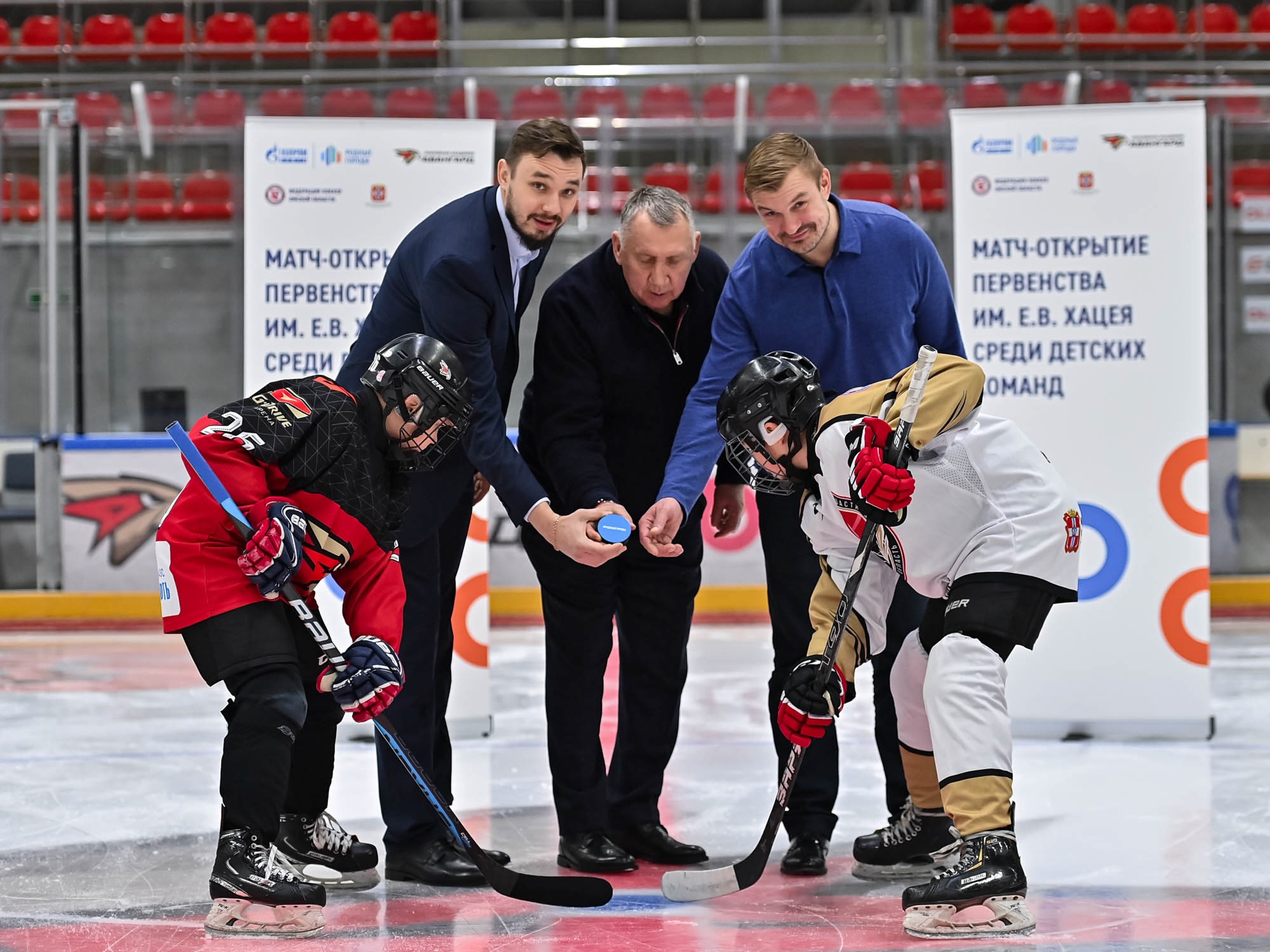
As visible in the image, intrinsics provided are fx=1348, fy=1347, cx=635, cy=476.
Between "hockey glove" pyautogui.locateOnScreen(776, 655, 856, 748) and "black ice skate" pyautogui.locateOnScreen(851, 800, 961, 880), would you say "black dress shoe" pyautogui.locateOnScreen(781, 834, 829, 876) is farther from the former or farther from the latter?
"hockey glove" pyautogui.locateOnScreen(776, 655, 856, 748)

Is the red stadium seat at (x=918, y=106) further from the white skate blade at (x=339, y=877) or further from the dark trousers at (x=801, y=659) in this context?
the white skate blade at (x=339, y=877)

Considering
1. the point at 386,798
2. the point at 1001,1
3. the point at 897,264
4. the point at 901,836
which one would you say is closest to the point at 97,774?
the point at 386,798

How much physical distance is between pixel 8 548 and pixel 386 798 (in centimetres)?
570

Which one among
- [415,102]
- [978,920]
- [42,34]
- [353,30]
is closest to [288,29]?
[353,30]

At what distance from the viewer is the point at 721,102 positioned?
843 cm

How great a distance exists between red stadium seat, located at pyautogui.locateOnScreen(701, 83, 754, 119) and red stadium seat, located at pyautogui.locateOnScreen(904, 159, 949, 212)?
1147 mm

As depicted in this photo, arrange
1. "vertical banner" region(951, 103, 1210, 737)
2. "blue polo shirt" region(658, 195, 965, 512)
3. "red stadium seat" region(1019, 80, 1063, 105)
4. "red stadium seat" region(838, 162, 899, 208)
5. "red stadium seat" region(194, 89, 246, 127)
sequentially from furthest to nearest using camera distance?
"red stadium seat" region(838, 162, 899, 208) → "red stadium seat" region(194, 89, 246, 127) → "red stadium seat" region(1019, 80, 1063, 105) → "vertical banner" region(951, 103, 1210, 737) → "blue polo shirt" region(658, 195, 965, 512)

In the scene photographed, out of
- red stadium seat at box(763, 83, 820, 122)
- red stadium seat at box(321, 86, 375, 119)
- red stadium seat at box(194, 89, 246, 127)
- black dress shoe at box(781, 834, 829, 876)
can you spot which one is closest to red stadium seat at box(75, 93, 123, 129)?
red stadium seat at box(194, 89, 246, 127)

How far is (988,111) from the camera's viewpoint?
13.9ft

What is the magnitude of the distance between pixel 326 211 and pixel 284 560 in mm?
2350

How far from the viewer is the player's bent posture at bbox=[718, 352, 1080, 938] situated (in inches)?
91.4

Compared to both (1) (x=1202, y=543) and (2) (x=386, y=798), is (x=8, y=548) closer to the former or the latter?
(2) (x=386, y=798)

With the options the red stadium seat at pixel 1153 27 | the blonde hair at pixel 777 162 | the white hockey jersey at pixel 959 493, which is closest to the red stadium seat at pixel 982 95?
the red stadium seat at pixel 1153 27

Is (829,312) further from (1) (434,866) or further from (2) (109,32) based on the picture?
(2) (109,32)
